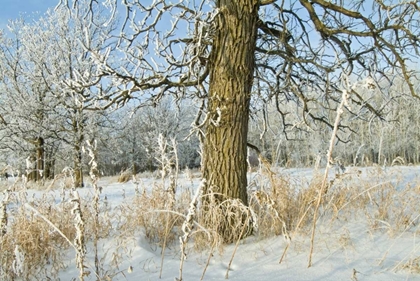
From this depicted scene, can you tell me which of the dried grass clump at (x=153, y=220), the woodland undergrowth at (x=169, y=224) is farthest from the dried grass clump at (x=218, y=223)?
the dried grass clump at (x=153, y=220)

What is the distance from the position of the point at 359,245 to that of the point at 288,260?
0.75 meters

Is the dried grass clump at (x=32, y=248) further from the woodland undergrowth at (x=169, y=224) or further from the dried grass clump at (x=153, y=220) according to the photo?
the dried grass clump at (x=153, y=220)

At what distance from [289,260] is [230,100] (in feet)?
5.15

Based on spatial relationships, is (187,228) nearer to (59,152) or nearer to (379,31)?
(379,31)

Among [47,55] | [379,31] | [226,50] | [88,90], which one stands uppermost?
[47,55]

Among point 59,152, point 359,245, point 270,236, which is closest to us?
Result: point 359,245

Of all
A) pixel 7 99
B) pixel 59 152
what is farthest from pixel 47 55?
pixel 59 152

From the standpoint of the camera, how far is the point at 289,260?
8.74ft

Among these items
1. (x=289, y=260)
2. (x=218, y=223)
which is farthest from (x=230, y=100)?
(x=289, y=260)

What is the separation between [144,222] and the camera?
136 inches

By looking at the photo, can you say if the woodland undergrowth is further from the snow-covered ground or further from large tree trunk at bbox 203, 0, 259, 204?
large tree trunk at bbox 203, 0, 259, 204

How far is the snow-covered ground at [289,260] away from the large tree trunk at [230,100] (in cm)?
65

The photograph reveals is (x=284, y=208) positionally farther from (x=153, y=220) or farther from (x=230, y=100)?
(x=153, y=220)

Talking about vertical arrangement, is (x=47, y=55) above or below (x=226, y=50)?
above
